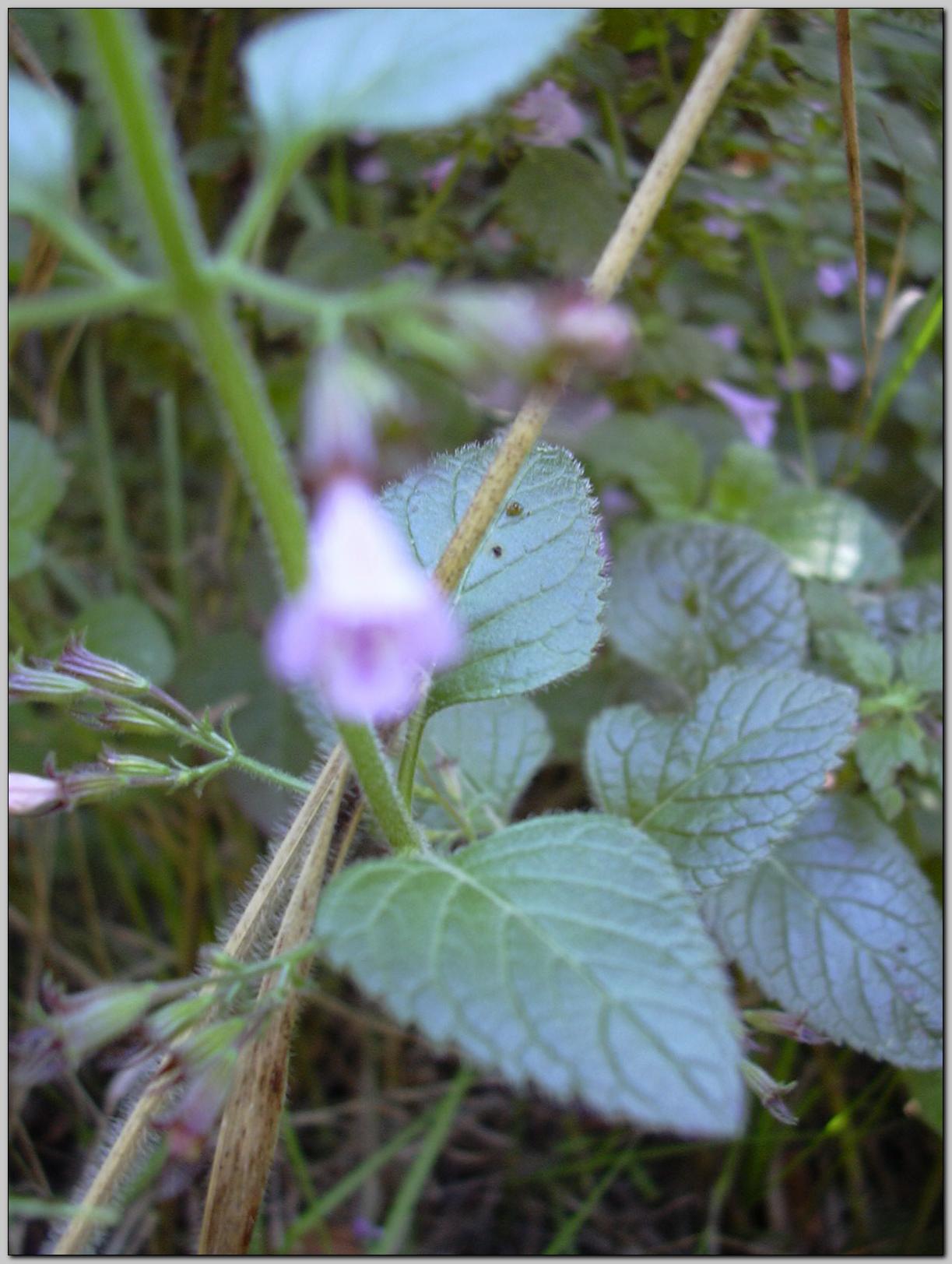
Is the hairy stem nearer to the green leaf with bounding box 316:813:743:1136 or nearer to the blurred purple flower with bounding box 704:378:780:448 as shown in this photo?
the green leaf with bounding box 316:813:743:1136

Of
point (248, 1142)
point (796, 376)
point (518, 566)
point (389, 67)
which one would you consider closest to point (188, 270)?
point (389, 67)

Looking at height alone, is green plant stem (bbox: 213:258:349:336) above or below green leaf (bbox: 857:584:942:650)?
above

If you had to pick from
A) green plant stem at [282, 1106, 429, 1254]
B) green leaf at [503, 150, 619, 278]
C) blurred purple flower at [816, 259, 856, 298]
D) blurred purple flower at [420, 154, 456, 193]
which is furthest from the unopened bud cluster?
blurred purple flower at [816, 259, 856, 298]

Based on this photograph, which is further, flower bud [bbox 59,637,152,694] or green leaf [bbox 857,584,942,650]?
green leaf [bbox 857,584,942,650]

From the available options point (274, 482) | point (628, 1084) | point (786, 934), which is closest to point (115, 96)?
point (274, 482)

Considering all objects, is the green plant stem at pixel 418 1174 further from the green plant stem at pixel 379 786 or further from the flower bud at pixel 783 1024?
the green plant stem at pixel 379 786

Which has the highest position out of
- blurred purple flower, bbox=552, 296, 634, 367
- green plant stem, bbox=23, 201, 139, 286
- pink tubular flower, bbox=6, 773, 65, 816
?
green plant stem, bbox=23, 201, 139, 286

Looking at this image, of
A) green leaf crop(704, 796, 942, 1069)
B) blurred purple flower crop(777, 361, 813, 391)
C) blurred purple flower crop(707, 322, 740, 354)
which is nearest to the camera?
green leaf crop(704, 796, 942, 1069)
